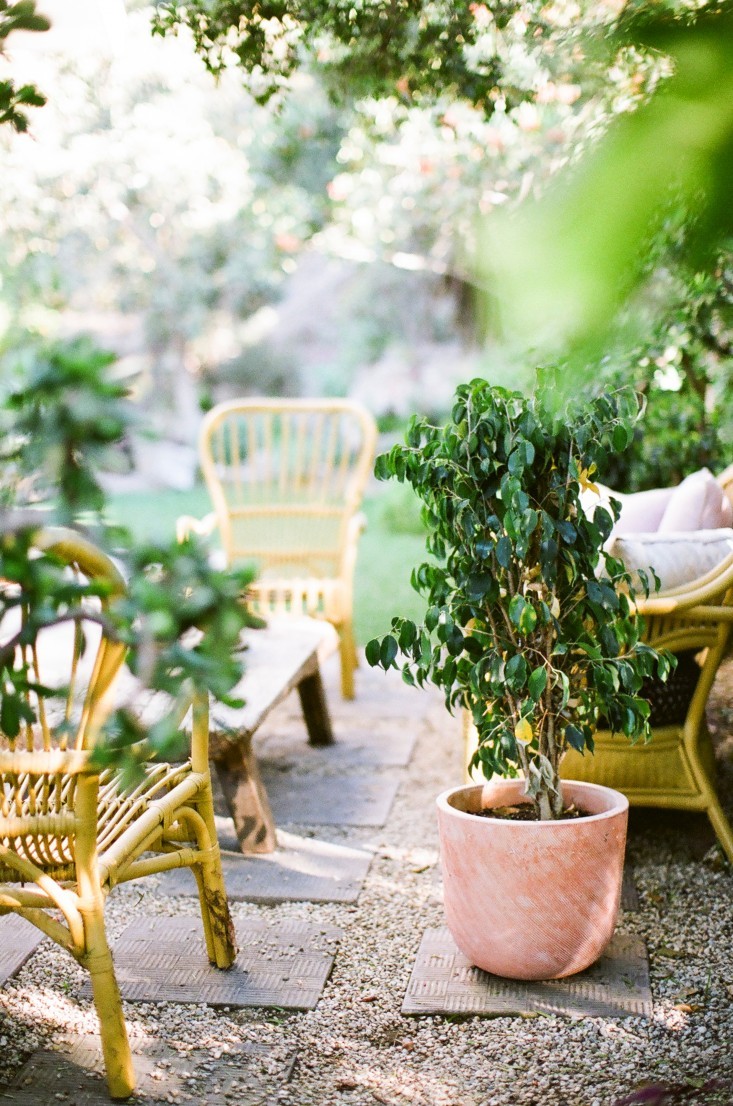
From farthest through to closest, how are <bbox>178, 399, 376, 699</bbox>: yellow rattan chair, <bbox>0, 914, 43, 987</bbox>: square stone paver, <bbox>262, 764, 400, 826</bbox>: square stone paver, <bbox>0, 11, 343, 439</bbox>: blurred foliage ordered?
1. <bbox>0, 11, 343, 439</bbox>: blurred foliage
2. <bbox>178, 399, 376, 699</bbox>: yellow rattan chair
3. <bbox>262, 764, 400, 826</bbox>: square stone paver
4. <bbox>0, 914, 43, 987</bbox>: square stone paver

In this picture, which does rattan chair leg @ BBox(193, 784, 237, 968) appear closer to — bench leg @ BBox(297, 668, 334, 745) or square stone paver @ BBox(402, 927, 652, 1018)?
square stone paver @ BBox(402, 927, 652, 1018)

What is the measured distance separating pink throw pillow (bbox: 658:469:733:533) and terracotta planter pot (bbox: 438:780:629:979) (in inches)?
38.9

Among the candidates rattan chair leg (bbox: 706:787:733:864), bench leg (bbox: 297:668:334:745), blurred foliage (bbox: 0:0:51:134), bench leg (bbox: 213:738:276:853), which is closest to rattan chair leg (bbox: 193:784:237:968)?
bench leg (bbox: 213:738:276:853)

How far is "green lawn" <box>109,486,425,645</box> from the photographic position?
6242 mm

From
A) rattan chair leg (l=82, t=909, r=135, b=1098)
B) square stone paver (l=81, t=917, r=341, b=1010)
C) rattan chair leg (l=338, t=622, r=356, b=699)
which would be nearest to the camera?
rattan chair leg (l=82, t=909, r=135, b=1098)

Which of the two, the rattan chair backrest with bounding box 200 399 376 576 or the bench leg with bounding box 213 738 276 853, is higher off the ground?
the rattan chair backrest with bounding box 200 399 376 576

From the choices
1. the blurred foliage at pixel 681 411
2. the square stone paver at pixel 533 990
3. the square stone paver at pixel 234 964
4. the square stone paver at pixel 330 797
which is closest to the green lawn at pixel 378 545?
the square stone paver at pixel 330 797

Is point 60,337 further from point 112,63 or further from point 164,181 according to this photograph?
point 164,181

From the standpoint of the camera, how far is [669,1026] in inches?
70.8

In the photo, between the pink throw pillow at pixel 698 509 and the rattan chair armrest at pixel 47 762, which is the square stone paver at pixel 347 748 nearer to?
the pink throw pillow at pixel 698 509

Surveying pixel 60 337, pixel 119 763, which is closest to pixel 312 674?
pixel 119 763

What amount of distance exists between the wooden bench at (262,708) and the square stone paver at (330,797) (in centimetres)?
22

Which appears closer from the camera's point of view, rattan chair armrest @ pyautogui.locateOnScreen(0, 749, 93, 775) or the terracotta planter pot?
rattan chair armrest @ pyautogui.locateOnScreen(0, 749, 93, 775)

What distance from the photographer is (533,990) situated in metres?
1.94
